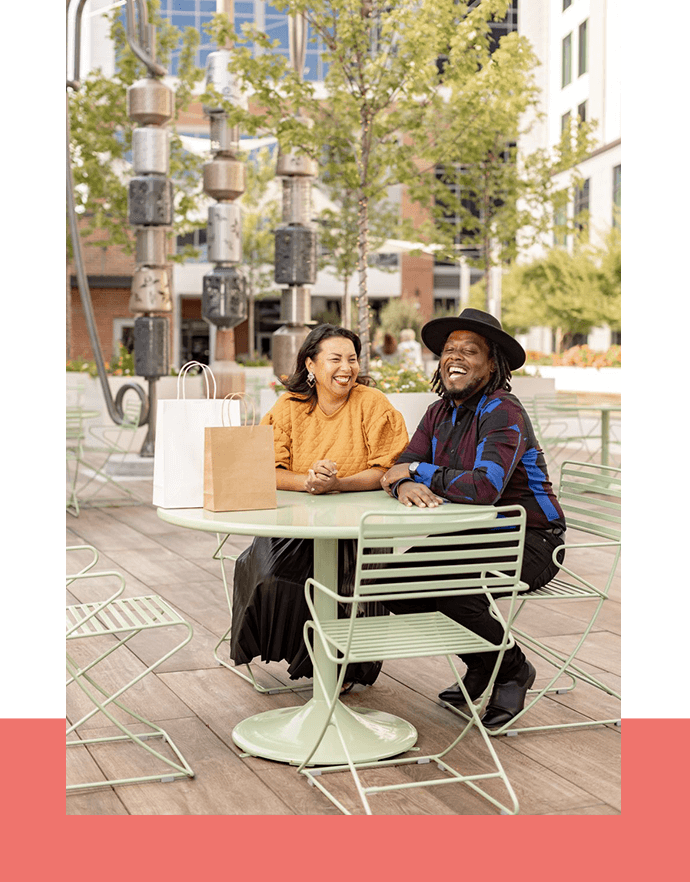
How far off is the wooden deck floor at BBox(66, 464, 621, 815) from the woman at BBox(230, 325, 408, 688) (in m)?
0.35

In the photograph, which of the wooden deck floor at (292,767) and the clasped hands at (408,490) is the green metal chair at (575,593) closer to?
the wooden deck floor at (292,767)

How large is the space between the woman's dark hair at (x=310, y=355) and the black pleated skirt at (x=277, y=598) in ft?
1.67

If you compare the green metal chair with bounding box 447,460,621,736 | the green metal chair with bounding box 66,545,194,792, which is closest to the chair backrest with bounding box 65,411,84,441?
the green metal chair with bounding box 66,545,194,792

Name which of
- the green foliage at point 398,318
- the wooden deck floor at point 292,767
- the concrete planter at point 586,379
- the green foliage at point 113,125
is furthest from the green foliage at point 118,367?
the green foliage at point 398,318

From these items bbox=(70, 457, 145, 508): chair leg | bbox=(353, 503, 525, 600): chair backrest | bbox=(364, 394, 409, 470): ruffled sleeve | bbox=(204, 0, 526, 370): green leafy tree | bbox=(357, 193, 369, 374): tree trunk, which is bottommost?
bbox=(70, 457, 145, 508): chair leg

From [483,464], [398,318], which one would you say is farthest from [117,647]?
[398,318]

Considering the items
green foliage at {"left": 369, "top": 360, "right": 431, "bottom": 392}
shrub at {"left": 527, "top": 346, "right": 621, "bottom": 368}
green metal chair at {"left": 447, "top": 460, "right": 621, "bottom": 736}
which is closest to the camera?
green metal chair at {"left": 447, "top": 460, "right": 621, "bottom": 736}

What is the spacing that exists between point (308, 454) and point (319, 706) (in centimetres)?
86

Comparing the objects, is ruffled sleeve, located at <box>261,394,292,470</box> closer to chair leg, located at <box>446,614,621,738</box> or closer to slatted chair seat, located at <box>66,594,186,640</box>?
slatted chair seat, located at <box>66,594,186,640</box>

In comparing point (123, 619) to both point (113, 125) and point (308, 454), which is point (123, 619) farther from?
point (113, 125)

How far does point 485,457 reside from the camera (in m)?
3.66

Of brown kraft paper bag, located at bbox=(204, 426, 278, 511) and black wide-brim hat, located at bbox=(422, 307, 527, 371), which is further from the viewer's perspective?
black wide-brim hat, located at bbox=(422, 307, 527, 371)

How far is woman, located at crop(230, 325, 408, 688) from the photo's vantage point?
3.92 m
